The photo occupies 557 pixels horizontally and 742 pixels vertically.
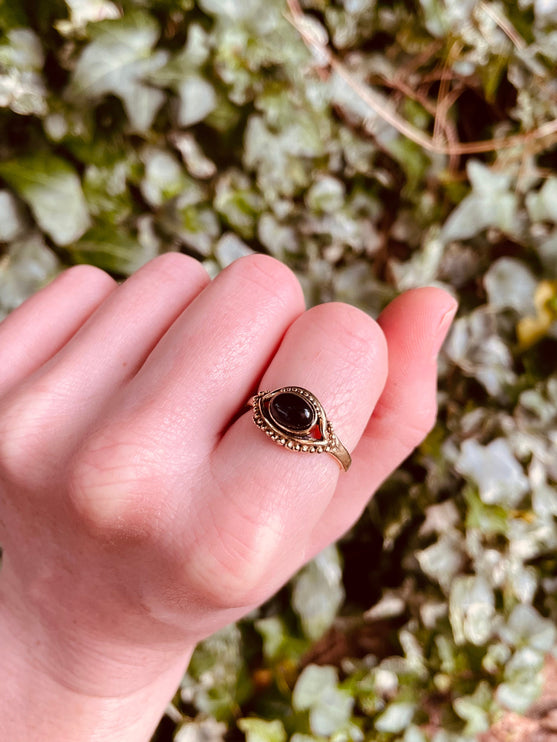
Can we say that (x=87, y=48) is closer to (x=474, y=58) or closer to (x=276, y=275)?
(x=276, y=275)

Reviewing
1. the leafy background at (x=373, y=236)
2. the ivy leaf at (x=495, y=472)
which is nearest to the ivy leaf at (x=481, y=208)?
the leafy background at (x=373, y=236)

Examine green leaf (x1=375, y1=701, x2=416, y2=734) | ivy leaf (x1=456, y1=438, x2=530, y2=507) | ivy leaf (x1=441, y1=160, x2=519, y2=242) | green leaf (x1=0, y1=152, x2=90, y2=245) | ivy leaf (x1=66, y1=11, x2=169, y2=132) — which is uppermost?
ivy leaf (x1=66, y1=11, x2=169, y2=132)

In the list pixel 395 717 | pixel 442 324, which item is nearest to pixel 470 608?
pixel 395 717

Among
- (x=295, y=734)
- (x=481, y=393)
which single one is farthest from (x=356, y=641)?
(x=481, y=393)

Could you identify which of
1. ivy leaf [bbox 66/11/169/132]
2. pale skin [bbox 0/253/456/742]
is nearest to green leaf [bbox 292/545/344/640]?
pale skin [bbox 0/253/456/742]

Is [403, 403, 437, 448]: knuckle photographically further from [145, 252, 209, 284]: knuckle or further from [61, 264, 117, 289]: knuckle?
[61, 264, 117, 289]: knuckle

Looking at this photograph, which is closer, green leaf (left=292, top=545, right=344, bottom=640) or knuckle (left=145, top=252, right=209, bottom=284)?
knuckle (left=145, top=252, right=209, bottom=284)

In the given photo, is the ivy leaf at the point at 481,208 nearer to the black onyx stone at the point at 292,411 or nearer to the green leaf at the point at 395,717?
the black onyx stone at the point at 292,411
